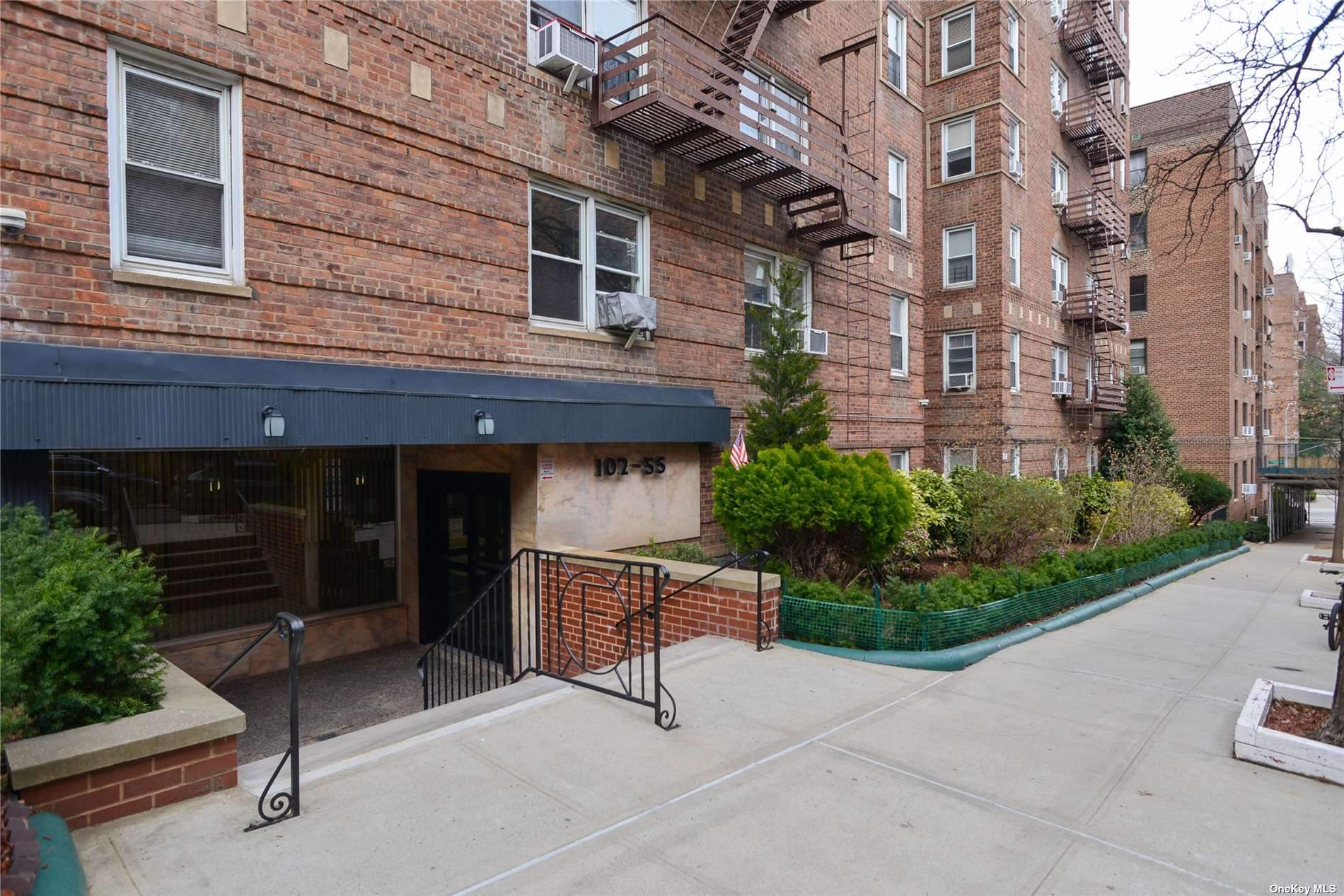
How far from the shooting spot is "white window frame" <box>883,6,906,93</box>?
50.6 feet

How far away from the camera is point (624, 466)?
31.1 feet

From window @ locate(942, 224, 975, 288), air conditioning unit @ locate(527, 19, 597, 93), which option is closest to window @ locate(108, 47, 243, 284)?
air conditioning unit @ locate(527, 19, 597, 93)

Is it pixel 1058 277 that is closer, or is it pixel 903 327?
pixel 903 327

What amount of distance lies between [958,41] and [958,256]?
540cm

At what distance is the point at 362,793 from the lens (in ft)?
13.4

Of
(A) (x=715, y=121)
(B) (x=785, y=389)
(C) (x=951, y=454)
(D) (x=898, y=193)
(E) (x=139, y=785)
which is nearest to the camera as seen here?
(E) (x=139, y=785)

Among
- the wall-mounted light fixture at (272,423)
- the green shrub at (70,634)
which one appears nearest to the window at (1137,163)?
the wall-mounted light fixture at (272,423)

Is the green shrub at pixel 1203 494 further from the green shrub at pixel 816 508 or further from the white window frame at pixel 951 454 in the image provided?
the green shrub at pixel 816 508

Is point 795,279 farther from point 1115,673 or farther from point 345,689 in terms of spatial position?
point 345,689

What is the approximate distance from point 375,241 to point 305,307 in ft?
3.17

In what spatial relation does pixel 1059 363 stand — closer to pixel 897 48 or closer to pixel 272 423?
pixel 897 48

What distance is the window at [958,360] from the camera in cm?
1869

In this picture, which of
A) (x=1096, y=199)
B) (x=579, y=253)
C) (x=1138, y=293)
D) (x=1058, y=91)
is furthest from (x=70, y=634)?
(x=1138, y=293)

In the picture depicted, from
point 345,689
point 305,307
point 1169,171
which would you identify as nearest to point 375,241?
point 305,307
